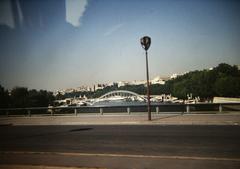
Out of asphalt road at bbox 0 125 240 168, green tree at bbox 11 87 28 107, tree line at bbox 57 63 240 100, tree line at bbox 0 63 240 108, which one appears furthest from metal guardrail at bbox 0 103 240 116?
tree line at bbox 57 63 240 100

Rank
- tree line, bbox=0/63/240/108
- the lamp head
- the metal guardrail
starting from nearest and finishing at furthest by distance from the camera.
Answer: the lamp head < the metal guardrail < tree line, bbox=0/63/240/108

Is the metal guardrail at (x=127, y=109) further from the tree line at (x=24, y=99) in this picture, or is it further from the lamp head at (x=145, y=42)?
the tree line at (x=24, y=99)

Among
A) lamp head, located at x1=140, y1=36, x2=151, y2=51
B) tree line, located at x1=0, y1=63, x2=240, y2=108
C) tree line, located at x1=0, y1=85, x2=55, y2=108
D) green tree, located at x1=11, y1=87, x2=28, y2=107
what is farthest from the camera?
tree line, located at x1=0, y1=63, x2=240, y2=108

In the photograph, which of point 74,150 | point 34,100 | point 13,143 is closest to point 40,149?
point 74,150

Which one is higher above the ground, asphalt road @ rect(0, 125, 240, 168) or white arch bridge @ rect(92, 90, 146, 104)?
white arch bridge @ rect(92, 90, 146, 104)

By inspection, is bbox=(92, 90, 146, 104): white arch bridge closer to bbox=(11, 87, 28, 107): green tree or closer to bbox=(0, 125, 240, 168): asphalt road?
bbox=(11, 87, 28, 107): green tree

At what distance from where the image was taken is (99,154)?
9.34 metres

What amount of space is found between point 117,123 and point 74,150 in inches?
341

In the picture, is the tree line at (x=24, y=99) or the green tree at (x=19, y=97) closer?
the green tree at (x=19, y=97)

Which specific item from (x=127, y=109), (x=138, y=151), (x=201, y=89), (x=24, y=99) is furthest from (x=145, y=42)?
(x=201, y=89)

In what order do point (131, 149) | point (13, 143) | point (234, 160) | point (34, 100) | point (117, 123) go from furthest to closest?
point (34, 100)
point (117, 123)
point (13, 143)
point (131, 149)
point (234, 160)

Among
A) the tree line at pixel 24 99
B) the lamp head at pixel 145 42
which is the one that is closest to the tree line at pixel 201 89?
the tree line at pixel 24 99

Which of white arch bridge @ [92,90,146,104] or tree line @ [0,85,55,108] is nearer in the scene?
tree line @ [0,85,55,108]

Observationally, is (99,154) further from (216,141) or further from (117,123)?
(117,123)
